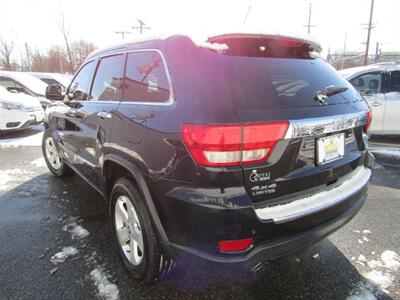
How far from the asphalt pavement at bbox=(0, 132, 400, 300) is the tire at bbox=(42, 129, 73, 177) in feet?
2.79

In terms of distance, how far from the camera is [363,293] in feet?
7.22

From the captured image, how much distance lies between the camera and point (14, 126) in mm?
7695

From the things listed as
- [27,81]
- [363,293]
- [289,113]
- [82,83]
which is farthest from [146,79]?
[27,81]

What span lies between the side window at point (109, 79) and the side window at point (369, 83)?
216 inches

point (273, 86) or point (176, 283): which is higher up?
point (273, 86)

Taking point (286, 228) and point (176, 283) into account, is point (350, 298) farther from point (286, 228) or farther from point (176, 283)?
point (176, 283)

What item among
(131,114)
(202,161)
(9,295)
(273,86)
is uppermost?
(273,86)

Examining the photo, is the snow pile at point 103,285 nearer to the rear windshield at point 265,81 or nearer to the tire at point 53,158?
the rear windshield at point 265,81

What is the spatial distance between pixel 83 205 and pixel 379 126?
Result: 6.07 metres

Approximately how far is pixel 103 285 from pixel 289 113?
1826mm

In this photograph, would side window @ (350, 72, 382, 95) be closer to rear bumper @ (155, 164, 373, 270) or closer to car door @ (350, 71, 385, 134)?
car door @ (350, 71, 385, 134)

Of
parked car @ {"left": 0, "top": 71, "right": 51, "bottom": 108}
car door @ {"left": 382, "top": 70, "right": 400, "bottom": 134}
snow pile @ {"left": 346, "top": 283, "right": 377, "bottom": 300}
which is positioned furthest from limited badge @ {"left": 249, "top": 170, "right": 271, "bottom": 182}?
parked car @ {"left": 0, "top": 71, "right": 51, "bottom": 108}

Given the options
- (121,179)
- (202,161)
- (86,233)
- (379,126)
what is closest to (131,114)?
(121,179)

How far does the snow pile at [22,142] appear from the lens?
6.97 m
